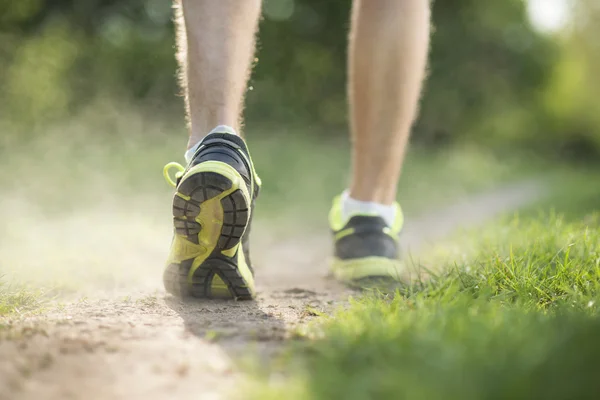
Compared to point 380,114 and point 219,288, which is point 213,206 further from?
point 380,114

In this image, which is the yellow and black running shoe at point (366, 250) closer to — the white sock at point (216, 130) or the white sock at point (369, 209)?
the white sock at point (369, 209)

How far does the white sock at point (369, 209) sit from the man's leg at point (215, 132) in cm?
54

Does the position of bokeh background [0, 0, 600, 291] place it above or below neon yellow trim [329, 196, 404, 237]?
above

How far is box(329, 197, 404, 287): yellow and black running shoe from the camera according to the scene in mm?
2119

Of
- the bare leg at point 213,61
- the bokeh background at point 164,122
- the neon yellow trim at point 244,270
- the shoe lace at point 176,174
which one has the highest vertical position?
the bokeh background at point 164,122

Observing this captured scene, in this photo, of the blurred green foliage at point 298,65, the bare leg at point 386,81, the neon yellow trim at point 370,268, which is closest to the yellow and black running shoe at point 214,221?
the neon yellow trim at point 370,268

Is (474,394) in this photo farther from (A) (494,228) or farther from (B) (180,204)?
(A) (494,228)

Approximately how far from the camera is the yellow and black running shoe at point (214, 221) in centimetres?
156

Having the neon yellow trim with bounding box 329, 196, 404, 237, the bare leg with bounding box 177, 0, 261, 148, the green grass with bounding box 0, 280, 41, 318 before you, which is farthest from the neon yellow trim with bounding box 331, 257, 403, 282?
the green grass with bounding box 0, 280, 41, 318

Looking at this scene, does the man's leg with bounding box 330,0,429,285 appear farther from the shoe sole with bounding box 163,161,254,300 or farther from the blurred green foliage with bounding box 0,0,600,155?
the blurred green foliage with bounding box 0,0,600,155

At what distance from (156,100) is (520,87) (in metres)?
12.2

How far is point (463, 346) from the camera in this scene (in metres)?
1.09

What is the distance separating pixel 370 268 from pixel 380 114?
55 centimetres

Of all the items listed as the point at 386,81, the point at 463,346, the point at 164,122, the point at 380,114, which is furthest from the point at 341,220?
the point at 164,122
